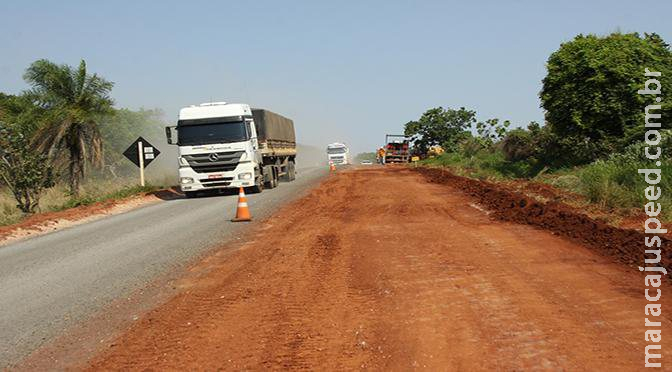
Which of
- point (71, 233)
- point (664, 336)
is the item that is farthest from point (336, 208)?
point (664, 336)

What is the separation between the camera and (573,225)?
9.70 meters

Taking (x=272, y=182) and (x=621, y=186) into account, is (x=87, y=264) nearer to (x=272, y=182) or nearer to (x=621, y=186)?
(x=621, y=186)

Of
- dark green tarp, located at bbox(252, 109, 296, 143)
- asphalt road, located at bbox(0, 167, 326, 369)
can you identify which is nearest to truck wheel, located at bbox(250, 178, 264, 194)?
dark green tarp, located at bbox(252, 109, 296, 143)

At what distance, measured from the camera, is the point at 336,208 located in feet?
48.2

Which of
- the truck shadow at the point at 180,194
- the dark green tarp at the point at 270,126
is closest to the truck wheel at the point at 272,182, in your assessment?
the dark green tarp at the point at 270,126

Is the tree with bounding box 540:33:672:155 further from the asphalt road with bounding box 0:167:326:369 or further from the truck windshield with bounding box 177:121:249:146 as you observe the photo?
the truck windshield with bounding box 177:121:249:146

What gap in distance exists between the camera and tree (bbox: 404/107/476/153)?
50.8 m

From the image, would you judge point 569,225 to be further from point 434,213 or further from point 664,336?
point 664,336

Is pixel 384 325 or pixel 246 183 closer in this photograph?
pixel 384 325

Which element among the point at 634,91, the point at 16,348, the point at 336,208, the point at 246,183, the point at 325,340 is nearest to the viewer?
the point at 325,340

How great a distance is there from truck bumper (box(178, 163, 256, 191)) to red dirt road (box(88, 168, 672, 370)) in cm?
1156

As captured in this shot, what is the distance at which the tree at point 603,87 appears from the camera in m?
16.9

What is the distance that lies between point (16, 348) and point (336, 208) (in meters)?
9.65

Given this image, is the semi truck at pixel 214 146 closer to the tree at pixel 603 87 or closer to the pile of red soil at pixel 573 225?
the pile of red soil at pixel 573 225
